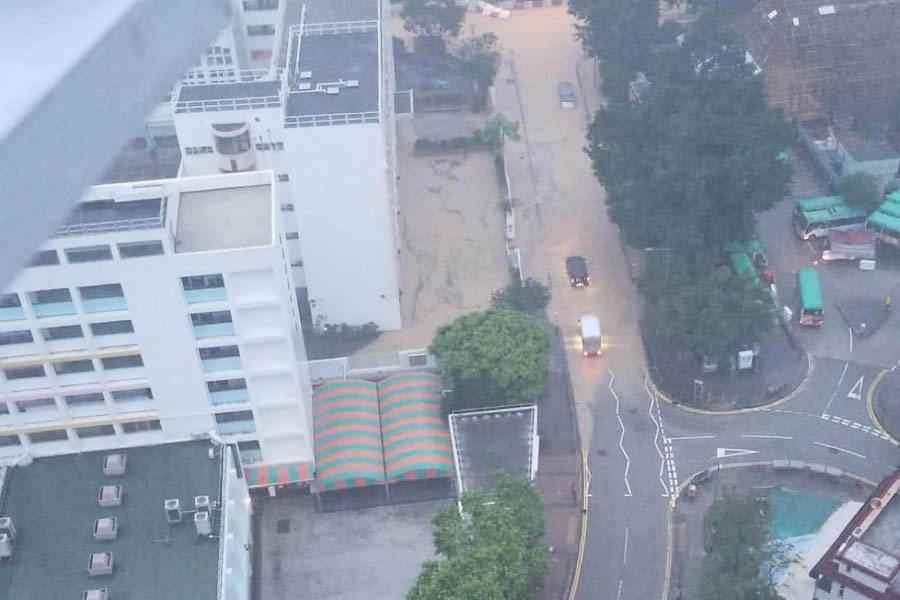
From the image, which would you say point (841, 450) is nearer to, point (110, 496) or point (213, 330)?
point (213, 330)

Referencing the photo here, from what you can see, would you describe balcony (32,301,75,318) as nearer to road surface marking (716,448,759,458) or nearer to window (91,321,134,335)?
window (91,321,134,335)

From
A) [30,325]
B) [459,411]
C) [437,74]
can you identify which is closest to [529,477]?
[459,411]

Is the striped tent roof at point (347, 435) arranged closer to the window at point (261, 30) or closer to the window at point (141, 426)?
the window at point (141, 426)

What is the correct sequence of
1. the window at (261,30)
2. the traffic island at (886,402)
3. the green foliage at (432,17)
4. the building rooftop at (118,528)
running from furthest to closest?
the green foliage at (432,17), the window at (261,30), the traffic island at (886,402), the building rooftop at (118,528)

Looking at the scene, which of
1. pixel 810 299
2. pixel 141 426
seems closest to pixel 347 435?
pixel 141 426

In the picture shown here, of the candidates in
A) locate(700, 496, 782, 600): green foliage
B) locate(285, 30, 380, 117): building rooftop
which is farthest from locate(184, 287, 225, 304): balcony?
locate(700, 496, 782, 600): green foliage

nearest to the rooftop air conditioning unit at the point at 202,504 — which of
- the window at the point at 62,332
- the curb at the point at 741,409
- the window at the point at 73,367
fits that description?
the window at the point at 73,367
